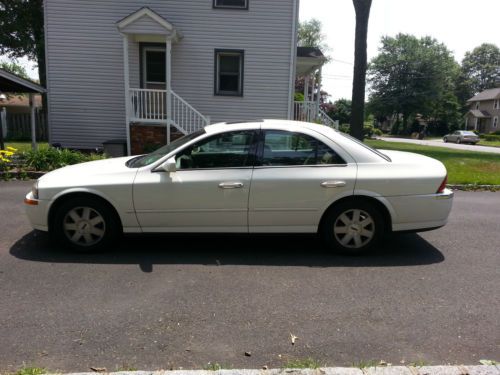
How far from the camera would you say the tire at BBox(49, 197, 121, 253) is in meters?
4.88

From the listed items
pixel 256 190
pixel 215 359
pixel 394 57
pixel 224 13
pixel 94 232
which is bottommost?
pixel 215 359

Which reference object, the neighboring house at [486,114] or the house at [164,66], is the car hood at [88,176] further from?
the neighboring house at [486,114]

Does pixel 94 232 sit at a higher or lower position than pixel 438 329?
higher

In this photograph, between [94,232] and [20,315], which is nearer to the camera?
[20,315]

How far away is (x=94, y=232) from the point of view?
195 inches

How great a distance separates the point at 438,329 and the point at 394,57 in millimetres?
74694

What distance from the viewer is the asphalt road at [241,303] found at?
3.08 m

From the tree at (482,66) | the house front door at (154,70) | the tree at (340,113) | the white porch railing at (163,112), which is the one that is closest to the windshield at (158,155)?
the white porch railing at (163,112)

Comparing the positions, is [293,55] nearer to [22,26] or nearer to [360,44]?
[360,44]

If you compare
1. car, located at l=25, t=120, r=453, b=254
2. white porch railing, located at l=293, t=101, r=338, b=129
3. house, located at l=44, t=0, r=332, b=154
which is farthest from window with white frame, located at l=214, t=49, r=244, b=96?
car, located at l=25, t=120, r=453, b=254

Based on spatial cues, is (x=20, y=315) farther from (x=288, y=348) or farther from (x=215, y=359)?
(x=288, y=348)

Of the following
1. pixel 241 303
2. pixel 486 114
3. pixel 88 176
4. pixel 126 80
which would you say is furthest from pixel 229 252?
pixel 486 114

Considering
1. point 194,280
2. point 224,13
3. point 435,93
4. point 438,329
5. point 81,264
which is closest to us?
point 438,329

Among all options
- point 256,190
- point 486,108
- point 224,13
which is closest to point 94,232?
point 256,190
